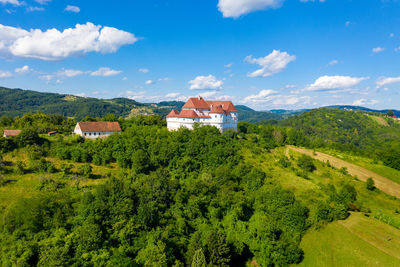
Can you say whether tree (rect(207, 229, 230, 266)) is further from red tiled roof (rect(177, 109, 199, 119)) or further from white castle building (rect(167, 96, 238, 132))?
red tiled roof (rect(177, 109, 199, 119))

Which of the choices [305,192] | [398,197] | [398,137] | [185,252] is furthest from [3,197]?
[398,137]

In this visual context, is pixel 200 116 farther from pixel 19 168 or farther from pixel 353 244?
pixel 353 244

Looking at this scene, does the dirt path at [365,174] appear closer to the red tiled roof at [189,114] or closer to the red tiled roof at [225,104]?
the red tiled roof at [225,104]

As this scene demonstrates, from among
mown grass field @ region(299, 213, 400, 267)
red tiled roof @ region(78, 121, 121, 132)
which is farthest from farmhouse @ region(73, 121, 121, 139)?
mown grass field @ region(299, 213, 400, 267)

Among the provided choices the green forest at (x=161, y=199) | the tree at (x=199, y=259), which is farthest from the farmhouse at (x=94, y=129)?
the tree at (x=199, y=259)

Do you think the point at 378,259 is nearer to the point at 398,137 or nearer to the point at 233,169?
the point at 233,169

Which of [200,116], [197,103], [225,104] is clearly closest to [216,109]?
[200,116]

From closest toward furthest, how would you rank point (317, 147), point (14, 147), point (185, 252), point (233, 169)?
1. point (185, 252)
2. point (14, 147)
3. point (233, 169)
4. point (317, 147)
